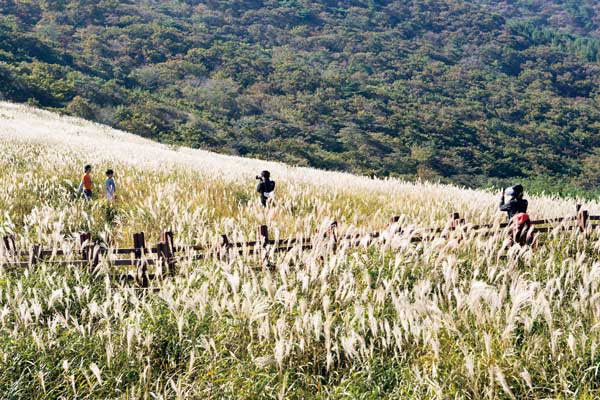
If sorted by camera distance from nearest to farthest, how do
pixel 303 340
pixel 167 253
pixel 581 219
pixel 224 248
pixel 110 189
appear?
pixel 303 340 → pixel 224 248 → pixel 167 253 → pixel 581 219 → pixel 110 189

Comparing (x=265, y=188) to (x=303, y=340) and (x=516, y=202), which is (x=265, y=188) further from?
(x=303, y=340)

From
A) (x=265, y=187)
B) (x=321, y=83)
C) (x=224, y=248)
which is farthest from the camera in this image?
(x=321, y=83)

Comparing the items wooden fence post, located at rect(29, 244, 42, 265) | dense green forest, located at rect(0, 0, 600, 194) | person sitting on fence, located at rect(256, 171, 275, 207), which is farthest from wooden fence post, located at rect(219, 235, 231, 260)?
dense green forest, located at rect(0, 0, 600, 194)

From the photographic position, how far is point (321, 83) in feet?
367

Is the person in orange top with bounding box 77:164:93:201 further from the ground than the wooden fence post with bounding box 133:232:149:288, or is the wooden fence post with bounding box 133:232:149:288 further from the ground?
the person in orange top with bounding box 77:164:93:201

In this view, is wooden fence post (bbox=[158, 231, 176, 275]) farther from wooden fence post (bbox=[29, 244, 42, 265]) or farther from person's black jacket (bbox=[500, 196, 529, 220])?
person's black jacket (bbox=[500, 196, 529, 220])

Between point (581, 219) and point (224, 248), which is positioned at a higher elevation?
point (581, 219)

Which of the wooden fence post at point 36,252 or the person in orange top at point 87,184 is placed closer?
the wooden fence post at point 36,252

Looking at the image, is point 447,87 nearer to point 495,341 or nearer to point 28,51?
point 28,51

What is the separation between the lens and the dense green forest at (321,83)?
69250mm

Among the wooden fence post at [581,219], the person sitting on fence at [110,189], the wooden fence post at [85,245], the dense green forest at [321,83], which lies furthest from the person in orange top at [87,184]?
the dense green forest at [321,83]

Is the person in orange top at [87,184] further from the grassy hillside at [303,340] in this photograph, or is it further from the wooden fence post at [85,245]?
the grassy hillside at [303,340]

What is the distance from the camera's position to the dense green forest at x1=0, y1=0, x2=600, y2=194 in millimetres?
69250

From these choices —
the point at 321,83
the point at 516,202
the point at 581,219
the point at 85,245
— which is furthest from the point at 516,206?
the point at 321,83
